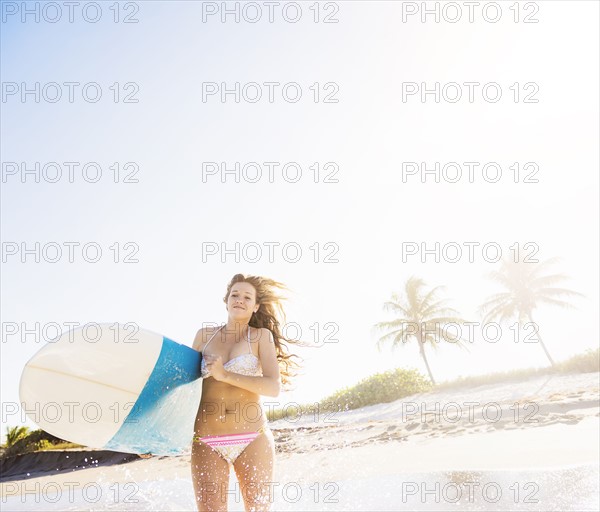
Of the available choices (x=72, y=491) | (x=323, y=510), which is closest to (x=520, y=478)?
(x=323, y=510)

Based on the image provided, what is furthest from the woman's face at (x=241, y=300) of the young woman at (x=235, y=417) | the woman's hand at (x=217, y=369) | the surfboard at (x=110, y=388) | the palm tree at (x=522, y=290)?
the palm tree at (x=522, y=290)

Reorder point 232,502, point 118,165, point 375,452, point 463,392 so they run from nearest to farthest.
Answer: point 232,502 < point 118,165 < point 375,452 < point 463,392

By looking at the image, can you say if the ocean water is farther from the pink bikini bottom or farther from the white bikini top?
the white bikini top

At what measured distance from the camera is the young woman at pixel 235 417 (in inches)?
114

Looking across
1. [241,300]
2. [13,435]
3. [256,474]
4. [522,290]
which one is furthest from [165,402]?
[522,290]

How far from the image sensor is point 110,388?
9.90ft

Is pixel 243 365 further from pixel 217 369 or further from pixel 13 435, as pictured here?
pixel 13 435

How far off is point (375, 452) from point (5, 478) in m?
10.1

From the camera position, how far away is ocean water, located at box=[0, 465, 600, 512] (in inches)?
165

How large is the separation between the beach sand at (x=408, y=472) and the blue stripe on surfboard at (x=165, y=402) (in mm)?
746

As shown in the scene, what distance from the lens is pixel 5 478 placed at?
1237 cm

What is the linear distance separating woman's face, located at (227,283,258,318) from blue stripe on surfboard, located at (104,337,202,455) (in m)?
0.48

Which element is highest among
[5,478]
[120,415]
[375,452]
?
[120,415]

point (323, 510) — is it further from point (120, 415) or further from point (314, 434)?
point (314, 434)
